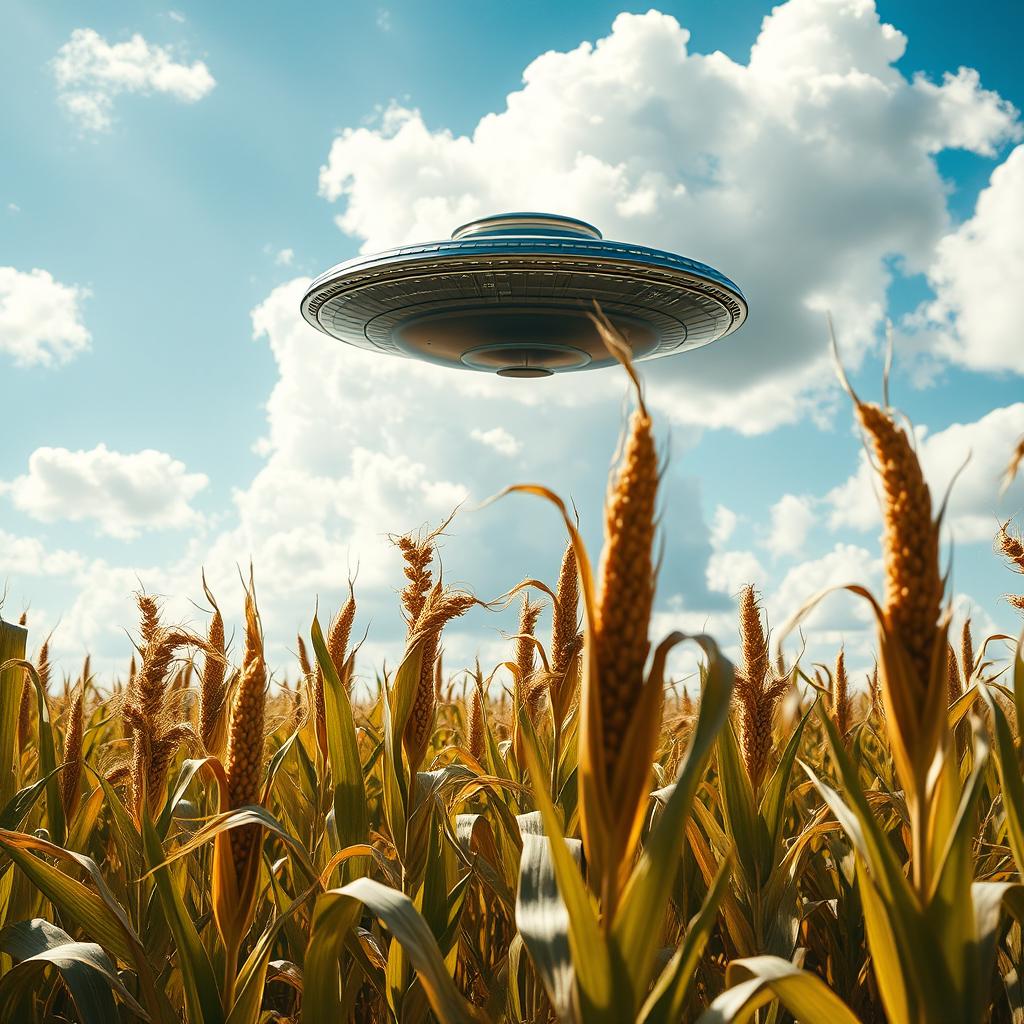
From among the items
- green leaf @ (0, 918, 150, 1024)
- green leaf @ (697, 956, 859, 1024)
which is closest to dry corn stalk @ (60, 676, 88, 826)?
green leaf @ (0, 918, 150, 1024)

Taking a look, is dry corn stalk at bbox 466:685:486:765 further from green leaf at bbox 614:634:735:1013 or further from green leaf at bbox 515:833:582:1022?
green leaf at bbox 614:634:735:1013

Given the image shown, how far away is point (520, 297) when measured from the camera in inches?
622

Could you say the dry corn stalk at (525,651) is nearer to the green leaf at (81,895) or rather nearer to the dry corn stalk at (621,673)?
the green leaf at (81,895)

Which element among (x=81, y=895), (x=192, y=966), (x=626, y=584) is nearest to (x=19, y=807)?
(x=81, y=895)

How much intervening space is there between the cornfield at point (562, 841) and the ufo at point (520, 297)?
10536mm

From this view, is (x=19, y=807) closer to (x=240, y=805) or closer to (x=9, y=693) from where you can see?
(x=9, y=693)

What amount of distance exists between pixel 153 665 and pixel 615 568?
6.18 feet

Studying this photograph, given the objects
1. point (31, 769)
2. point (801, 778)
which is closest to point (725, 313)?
point (801, 778)

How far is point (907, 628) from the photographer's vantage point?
135 cm

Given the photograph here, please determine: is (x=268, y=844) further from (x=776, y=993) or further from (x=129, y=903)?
(x=776, y=993)

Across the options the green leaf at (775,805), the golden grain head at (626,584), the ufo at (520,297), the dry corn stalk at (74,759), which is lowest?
the green leaf at (775,805)

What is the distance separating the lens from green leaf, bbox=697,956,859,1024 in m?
1.37

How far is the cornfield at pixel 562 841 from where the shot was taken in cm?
134

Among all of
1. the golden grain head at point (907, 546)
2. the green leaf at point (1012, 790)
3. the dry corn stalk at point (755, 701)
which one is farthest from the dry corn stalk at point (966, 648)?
the golden grain head at point (907, 546)
